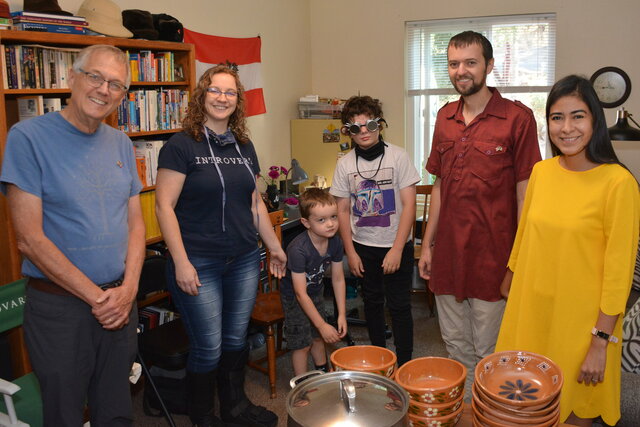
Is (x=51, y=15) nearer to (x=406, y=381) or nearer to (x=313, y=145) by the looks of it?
(x=406, y=381)

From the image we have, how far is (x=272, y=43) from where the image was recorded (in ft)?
15.1

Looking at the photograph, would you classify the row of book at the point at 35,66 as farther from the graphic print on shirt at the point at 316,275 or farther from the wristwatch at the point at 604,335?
the wristwatch at the point at 604,335

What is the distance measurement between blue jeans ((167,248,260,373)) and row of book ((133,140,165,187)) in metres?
0.96

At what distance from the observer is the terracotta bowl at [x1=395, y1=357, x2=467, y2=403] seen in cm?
114

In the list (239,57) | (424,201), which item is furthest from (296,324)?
(424,201)

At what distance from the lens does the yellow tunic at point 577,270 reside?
148 cm

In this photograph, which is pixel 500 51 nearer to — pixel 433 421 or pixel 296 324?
→ pixel 296 324

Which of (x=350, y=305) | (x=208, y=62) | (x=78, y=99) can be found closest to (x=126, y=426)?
(x=78, y=99)

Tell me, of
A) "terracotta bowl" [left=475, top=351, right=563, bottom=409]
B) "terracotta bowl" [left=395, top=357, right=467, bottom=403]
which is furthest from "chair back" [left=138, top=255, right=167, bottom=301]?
"terracotta bowl" [left=475, top=351, right=563, bottom=409]

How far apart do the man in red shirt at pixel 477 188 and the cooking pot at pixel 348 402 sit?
4.04 ft

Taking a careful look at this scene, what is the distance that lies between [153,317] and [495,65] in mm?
3474

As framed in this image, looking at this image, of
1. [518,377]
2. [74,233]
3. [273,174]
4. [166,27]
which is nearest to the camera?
[518,377]

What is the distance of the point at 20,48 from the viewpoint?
2240 millimetres

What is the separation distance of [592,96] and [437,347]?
6.88ft
